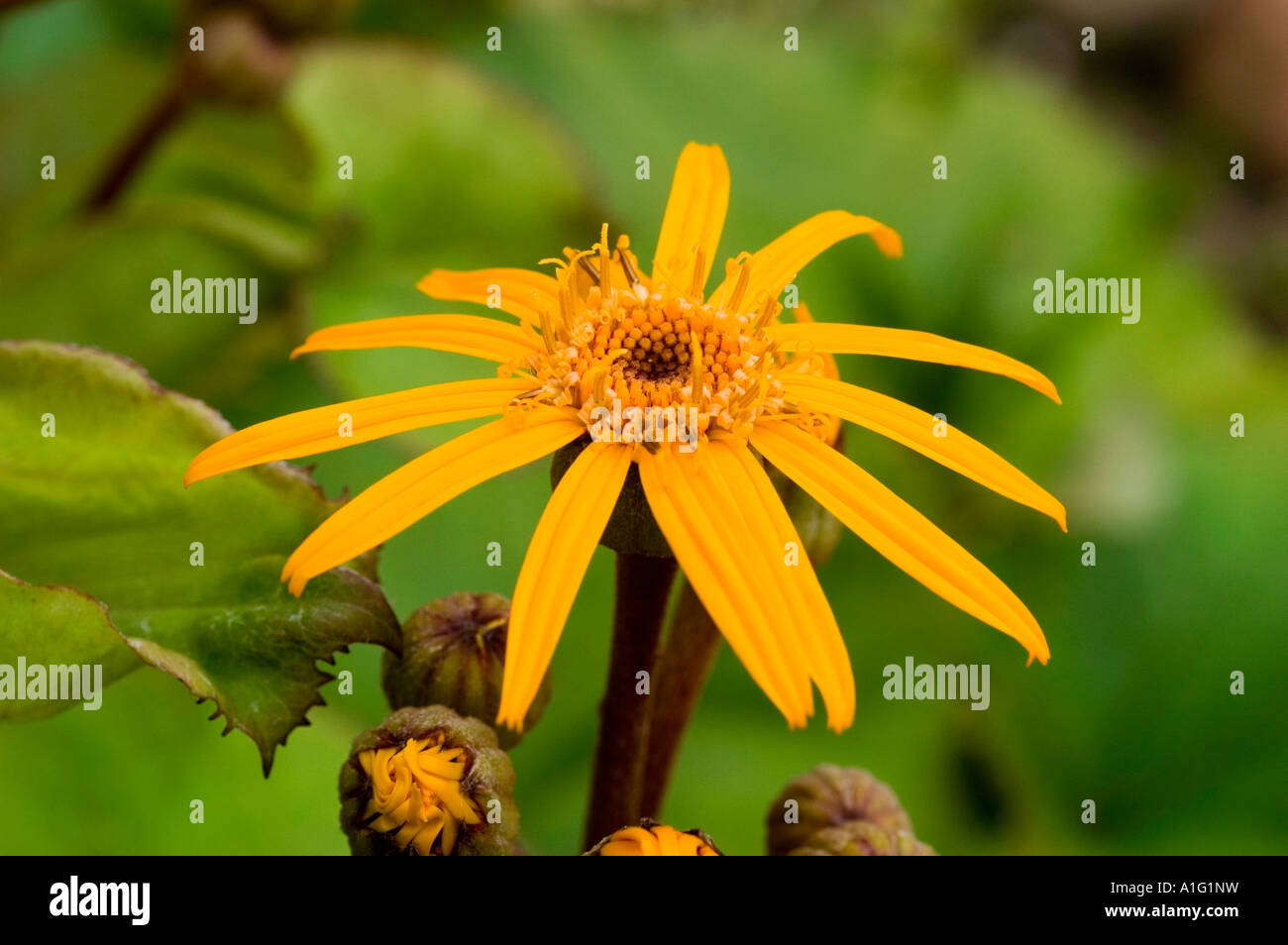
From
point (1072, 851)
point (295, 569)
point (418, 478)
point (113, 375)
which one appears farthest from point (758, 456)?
point (1072, 851)

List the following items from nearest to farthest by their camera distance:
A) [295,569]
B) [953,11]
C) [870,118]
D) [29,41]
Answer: [295,569]
[29,41]
[870,118]
[953,11]

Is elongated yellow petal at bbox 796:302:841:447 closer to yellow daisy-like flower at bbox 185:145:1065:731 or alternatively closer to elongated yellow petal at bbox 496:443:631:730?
yellow daisy-like flower at bbox 185:145:1065:731

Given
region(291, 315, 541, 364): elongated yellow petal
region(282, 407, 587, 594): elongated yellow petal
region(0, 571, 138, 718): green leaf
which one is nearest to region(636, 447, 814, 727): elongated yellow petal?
region(282, 407, 587, 594): elongated yellow petal

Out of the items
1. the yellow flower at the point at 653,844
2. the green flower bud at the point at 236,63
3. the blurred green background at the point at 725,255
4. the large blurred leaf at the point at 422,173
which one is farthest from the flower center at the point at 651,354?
the green flower bud at the point at 236,63

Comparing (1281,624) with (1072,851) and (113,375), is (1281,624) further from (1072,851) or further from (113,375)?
(113,375)

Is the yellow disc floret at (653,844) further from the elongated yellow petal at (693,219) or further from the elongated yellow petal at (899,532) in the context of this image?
the elongated yellow petal at (693,219)
